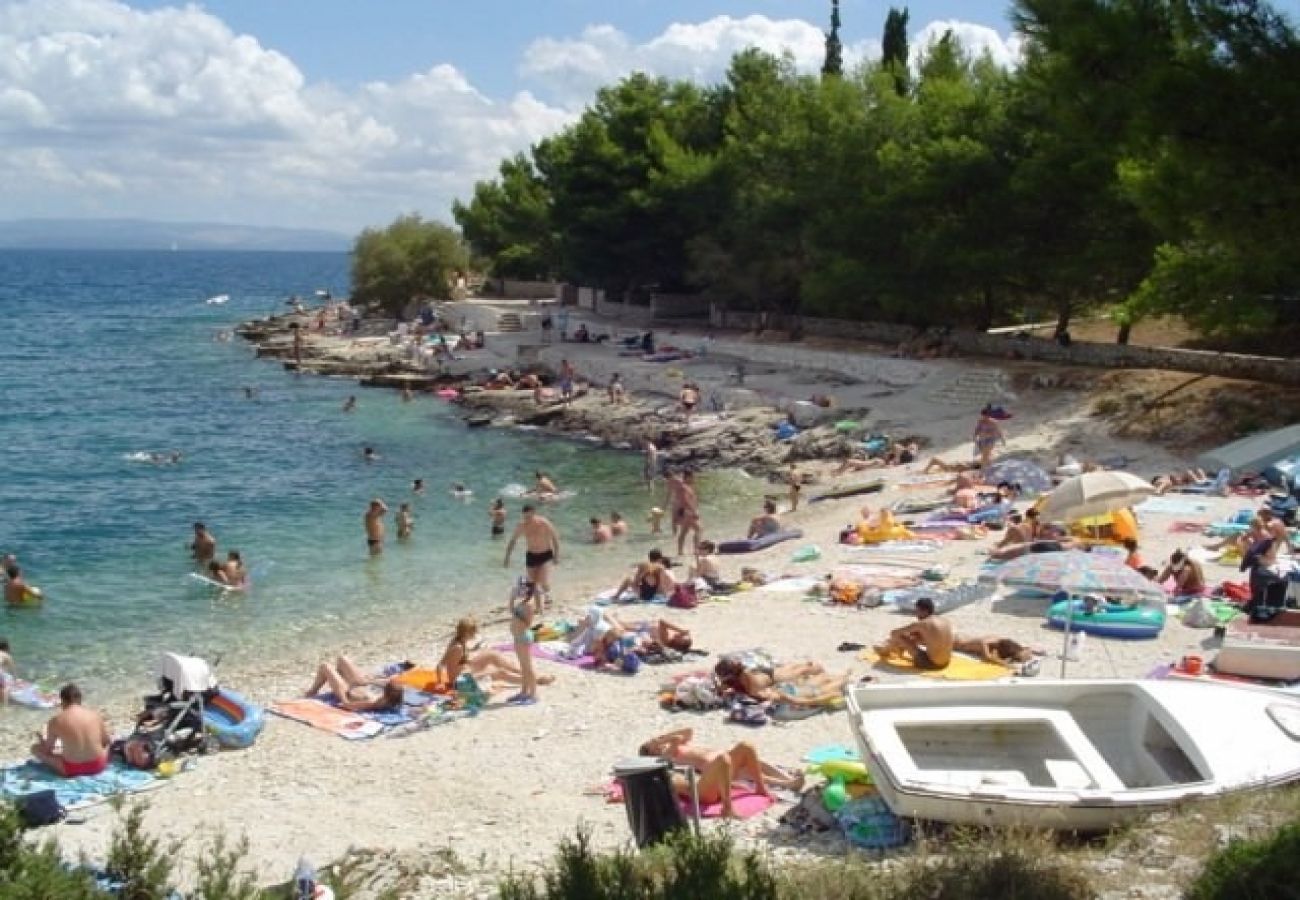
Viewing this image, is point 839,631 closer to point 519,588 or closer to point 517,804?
point 519,588

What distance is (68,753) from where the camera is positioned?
11906 millimetres

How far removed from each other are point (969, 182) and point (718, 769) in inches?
1084

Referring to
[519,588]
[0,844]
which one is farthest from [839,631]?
[0,844]

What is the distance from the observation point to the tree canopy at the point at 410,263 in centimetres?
6606

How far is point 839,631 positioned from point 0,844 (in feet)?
35.7

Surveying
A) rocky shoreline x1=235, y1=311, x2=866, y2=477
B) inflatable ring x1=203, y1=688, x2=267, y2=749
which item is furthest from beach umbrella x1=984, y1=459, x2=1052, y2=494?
inflatable ring x1=203, y1=688, x2=267, y2=749

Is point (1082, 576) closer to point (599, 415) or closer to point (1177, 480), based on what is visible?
point (1177, 480)

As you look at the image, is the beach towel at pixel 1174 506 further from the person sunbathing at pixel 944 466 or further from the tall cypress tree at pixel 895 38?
the tall cypress tree at pixel 895 38

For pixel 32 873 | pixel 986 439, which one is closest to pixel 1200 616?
pixel 986 439

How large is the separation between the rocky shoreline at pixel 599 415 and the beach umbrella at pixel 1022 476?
6630 millimetres

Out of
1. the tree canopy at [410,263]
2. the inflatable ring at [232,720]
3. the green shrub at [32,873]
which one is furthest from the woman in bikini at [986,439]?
the tree canopy at [410,263]

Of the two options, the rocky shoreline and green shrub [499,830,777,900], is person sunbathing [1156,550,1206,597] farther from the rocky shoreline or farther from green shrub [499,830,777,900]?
the rocky shoreline

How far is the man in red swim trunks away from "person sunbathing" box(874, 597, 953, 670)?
314 inches

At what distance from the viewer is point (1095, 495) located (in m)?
16.2
